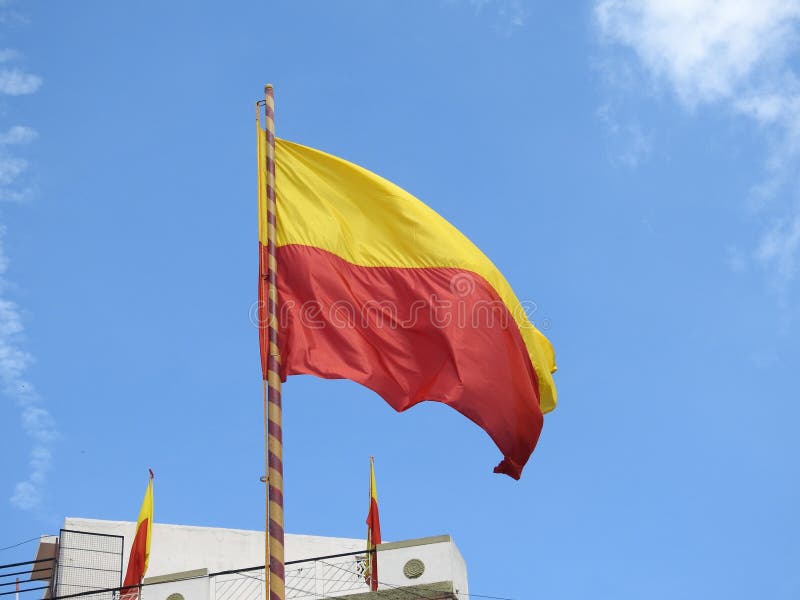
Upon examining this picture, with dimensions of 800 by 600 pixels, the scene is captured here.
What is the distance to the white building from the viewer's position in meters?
15.1

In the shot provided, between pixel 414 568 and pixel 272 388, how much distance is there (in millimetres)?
3841

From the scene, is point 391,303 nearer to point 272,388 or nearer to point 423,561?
point 272,388

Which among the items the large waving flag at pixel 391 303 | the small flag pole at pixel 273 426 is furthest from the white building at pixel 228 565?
the small flag pole at pixel 273 426

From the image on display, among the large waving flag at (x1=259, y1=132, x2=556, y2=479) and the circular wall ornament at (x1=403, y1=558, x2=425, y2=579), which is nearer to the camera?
the large waving flag at (x1=259, y1=132, x2=556, y2=479)

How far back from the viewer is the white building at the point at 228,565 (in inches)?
595

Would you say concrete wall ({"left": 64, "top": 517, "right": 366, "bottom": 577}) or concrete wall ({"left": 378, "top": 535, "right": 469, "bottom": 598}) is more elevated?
concrete wall ({"left": 64, "top": 517, "right": 366, "bottom": 577})

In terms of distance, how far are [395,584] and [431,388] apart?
9.22 feet

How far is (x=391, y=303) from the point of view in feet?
46.4

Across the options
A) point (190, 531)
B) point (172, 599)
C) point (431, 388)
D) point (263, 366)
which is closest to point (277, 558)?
point (263, 366)

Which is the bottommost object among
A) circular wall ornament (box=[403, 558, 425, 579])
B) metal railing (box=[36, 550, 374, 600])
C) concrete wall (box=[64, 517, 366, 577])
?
circular wall ornament (box=[403, 558, 425, 579])

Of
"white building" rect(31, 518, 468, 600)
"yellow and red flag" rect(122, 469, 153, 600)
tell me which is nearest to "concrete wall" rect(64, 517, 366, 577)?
"white building" rect(31, 518, 468, 600)

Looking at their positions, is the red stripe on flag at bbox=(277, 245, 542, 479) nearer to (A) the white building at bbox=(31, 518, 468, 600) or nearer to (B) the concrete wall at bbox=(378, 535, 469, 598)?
(B) the concrete wall at bbox=(378, 535, 469, 598)

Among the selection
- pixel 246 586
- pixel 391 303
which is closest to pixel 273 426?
pixel 391 303

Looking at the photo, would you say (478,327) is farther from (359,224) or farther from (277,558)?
(277,558)
